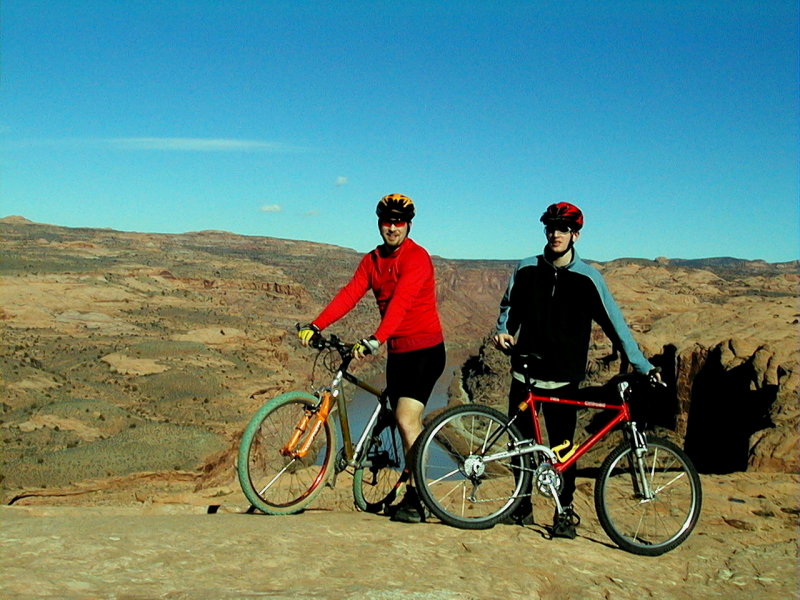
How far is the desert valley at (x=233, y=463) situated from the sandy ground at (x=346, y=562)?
0.02 metres

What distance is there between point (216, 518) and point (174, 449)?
18655 mm

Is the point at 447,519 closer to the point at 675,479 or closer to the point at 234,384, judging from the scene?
the point at 675,479

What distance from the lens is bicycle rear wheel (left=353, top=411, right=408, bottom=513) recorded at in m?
5.12

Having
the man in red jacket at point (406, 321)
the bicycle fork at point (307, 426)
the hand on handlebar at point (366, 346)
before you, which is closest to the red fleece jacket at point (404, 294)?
the man in red jacket at point (406, 321)

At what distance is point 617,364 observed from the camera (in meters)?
35.1

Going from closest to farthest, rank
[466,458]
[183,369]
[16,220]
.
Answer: [466,458], [183,369], [16,220]

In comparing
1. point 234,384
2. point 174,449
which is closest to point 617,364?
point 234,384

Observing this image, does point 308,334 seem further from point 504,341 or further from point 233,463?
point 233,463

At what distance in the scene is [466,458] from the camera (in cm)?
465

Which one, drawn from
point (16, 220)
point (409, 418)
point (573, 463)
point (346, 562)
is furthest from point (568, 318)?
point (16, 220)

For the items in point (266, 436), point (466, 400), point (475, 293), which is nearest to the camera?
point (266, 436)

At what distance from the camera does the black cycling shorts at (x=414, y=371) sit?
4844 mm

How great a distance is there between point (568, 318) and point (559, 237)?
0.53 m

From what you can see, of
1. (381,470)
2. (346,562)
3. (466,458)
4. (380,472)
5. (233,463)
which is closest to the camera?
(346,562)
